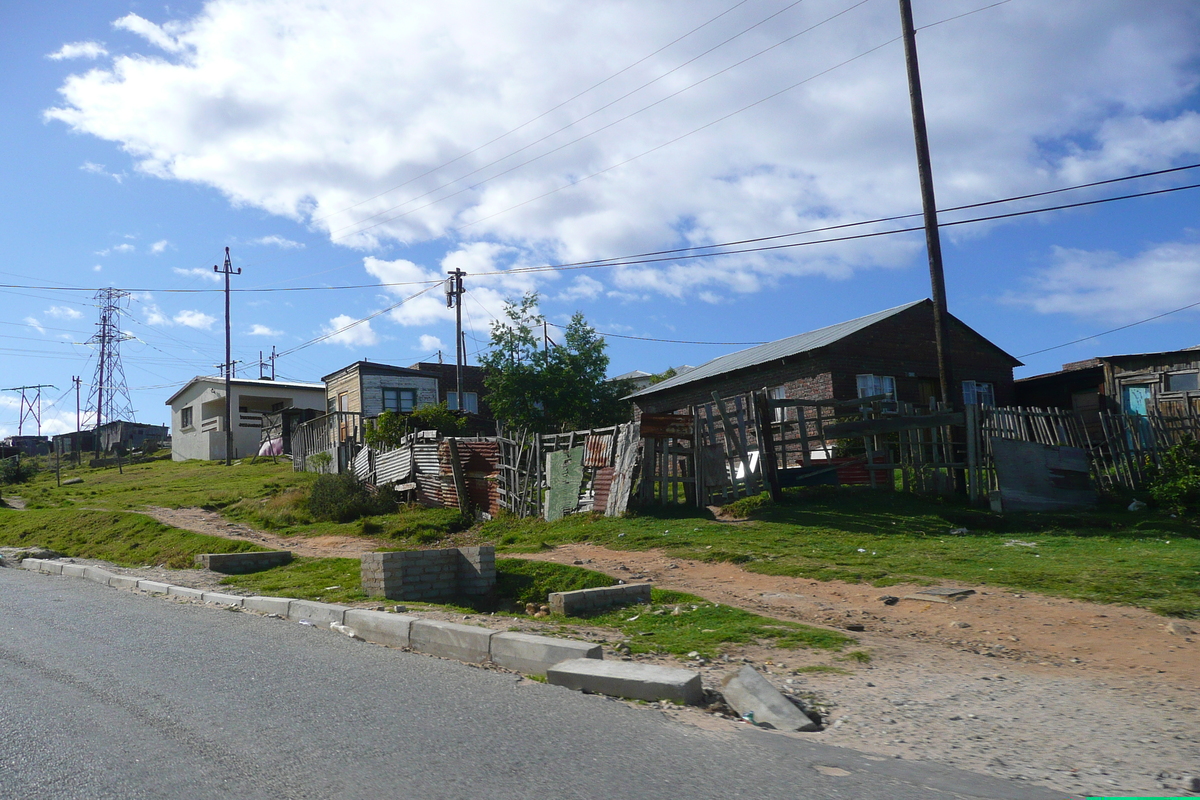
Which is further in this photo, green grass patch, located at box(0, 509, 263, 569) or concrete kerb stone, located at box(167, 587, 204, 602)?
green grass patch, located at box(0, 509, 263, 569)

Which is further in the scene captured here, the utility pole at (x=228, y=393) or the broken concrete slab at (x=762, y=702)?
the utility pole at (x=228, y=393)

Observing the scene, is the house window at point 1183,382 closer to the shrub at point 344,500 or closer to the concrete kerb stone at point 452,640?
the shrub at point 344,500

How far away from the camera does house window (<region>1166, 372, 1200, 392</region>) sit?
22.3 meters

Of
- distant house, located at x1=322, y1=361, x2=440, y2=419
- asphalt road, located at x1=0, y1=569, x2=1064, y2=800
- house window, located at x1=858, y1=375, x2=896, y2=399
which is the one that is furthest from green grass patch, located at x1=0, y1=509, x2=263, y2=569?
house window, located at x1=858, y1=375, x2=896, y2=399

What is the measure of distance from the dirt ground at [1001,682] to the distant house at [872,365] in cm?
1537

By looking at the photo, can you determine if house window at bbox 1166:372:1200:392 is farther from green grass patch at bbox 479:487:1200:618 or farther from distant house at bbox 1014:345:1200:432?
green grass patch at bbox 479:487:1200:618

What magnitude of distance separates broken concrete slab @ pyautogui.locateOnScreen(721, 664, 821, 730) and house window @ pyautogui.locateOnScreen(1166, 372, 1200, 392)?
22.7 m

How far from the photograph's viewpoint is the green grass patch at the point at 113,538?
50.4ft

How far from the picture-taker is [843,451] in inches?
752

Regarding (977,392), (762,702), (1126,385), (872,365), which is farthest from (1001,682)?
(977,392)

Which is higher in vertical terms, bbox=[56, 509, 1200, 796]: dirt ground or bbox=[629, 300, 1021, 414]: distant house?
bbox=[629, 300, 1021, 414]: distant house

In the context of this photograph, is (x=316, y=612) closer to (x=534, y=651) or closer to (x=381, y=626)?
(x=381, y=626)

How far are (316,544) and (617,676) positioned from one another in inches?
515

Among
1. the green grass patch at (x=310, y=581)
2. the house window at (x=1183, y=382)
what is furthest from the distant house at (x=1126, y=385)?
the green grass patch at (x=310, y=581)
